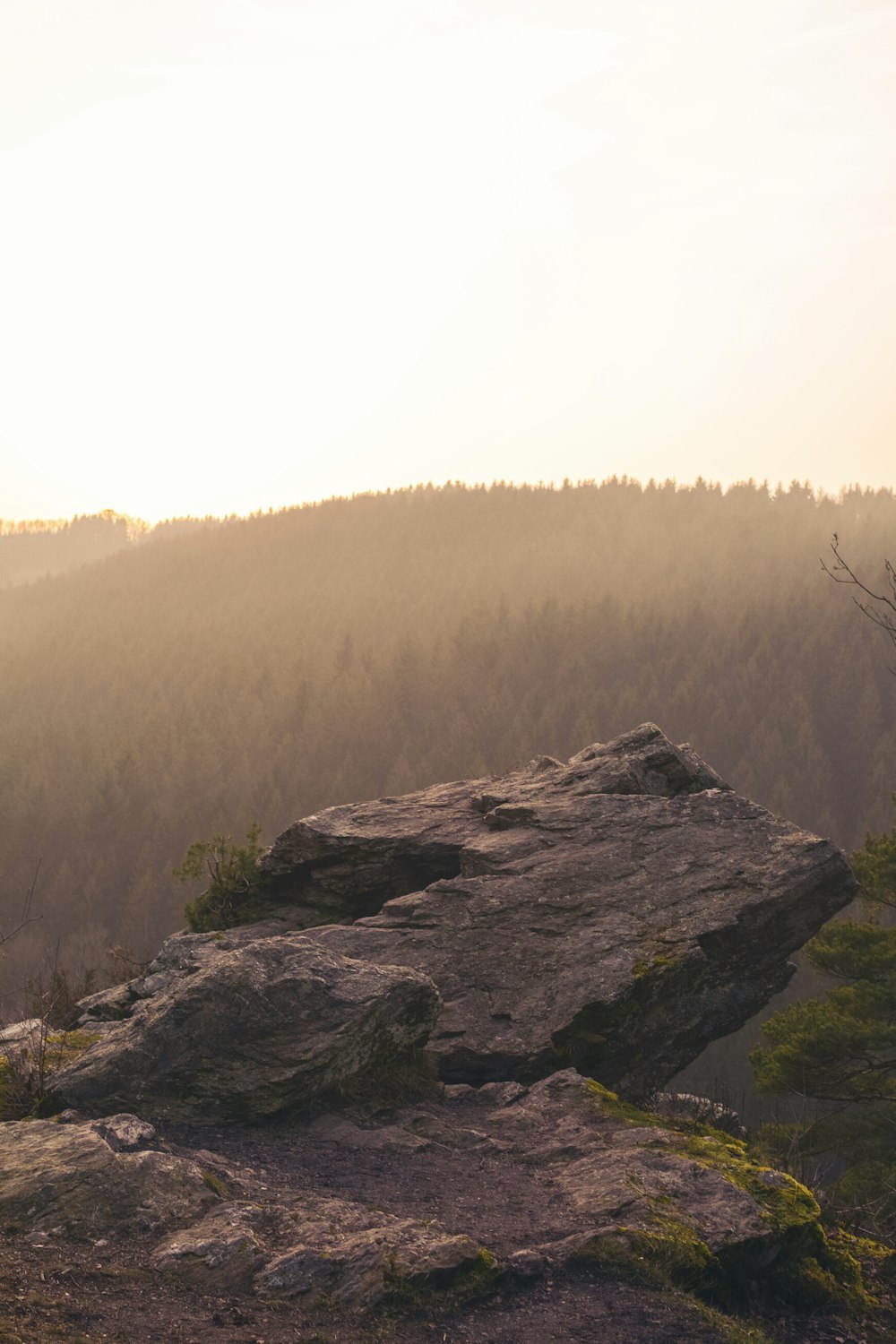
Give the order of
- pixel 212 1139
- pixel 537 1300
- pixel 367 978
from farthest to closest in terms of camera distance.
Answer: pixel 367 978 → pixel 212 1139 → pixel 537 1300

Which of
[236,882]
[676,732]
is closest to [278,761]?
[676,732]

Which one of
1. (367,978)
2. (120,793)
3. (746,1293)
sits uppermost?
(367,978)

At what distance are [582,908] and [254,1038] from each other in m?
4.89

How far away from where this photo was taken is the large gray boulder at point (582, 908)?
10.8m

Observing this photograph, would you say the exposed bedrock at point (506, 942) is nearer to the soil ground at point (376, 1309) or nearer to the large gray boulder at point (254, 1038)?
the large gray boulder at point (254, 1038)

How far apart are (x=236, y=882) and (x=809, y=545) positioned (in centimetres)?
9692

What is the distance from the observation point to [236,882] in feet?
48.7

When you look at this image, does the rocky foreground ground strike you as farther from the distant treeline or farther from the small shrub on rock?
the distant treeline

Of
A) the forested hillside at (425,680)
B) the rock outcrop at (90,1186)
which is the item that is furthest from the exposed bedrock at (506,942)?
the forested hillside at (425,680)

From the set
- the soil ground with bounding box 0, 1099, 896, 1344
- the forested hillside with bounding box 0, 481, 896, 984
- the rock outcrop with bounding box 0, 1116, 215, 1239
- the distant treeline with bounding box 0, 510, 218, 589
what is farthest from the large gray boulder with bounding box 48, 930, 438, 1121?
the distant treeline with bounding box 0, 510, 218, 589

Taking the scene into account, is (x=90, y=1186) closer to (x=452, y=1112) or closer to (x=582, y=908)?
(x=452, y=1112)

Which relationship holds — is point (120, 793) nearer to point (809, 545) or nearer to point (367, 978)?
point (809, 545)

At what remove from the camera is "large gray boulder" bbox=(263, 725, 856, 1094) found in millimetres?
10797

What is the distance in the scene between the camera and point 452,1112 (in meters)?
9.25
